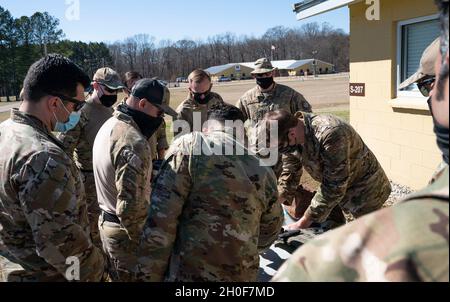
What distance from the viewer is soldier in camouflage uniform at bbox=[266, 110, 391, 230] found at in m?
3.07

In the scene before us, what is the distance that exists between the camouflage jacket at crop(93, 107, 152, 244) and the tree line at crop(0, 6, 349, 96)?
85.0 feet

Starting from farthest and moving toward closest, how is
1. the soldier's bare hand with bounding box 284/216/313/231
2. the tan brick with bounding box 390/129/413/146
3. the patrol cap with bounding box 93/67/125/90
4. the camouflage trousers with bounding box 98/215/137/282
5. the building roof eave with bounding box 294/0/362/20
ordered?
the building roof eave with bounding box 294/0/362/20, the tan brick with bounding box 390/129/413/146, the patrol cap with bounding box 93/67/125/90, the soldier's bare hand with bounding box 284/216/313/231, the camouflage trousers with bounding box 98/215/137/282

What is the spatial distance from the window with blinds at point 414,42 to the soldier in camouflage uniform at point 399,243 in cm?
582

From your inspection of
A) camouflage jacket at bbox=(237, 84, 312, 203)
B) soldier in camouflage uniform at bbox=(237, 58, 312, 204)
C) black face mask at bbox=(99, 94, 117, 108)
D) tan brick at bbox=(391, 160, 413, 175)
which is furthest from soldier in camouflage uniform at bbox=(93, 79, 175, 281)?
tan brick at bbox=(391, 160, 413, 175)

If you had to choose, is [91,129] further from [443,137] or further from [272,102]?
[443,137]

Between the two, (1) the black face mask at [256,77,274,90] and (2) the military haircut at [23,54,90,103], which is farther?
(1) the black face mask at [256,77,274,90]

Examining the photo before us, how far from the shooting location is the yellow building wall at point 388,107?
607 cm

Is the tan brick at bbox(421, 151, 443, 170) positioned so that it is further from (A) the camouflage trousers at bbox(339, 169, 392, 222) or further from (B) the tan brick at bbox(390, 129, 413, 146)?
(A) the camouflage trousers at bbox(339, 169, 392, 222)

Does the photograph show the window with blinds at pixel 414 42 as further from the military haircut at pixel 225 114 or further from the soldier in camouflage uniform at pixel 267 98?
the military haircut at pixel 225 114

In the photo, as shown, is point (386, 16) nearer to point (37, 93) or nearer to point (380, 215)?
point (37, 93)

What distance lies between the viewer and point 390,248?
75 cm
